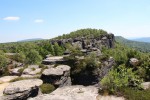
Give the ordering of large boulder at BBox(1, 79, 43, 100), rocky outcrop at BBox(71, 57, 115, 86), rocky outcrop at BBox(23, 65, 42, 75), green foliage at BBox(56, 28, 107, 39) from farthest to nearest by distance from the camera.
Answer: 1. green foliage at BBox(56, 28, 107, 39)
2. rocky outcrop at BBox(71, 57, 115, 86)
3. rocky outcrop at BBox(23, 65, 42, 75)
4. large boulder at BBox(1, 79, 43, 100)

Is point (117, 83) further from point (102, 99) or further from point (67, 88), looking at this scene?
point (67, 88)

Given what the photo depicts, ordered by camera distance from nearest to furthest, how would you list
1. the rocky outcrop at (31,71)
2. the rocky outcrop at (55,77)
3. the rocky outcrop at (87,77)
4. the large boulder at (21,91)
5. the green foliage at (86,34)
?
the large boulder at (21,91) < the rocky outcrop at (55,77) < the rocky outcrop at (31,71) < the rocky outcrop at (87,77) < the green foliage at (86,34)

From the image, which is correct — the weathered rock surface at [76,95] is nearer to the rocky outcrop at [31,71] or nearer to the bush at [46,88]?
the bush at [46,88]

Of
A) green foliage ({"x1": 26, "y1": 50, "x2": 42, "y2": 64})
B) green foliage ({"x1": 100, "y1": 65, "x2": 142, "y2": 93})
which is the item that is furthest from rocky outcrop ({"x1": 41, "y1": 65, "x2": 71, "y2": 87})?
green foliage ({"x1": 26, "y1": 50, "x2": 42, "y2": 64})

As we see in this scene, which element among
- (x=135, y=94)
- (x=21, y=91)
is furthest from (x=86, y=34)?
(x=21, y=91)

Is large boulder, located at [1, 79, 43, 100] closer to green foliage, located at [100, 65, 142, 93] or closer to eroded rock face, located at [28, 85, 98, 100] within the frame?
eroded rock face, located at [28, 85, 98, 100]

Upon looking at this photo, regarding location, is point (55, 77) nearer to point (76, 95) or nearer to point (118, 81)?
point (76, 95)

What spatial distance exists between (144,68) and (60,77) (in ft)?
69.8

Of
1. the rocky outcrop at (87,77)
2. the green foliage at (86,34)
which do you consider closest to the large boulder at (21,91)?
the rocky outcrop at (87,77)

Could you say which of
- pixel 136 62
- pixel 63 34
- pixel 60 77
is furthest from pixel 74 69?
pixel 63 34

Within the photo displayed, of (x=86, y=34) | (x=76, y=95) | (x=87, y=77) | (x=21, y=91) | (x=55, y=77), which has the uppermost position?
(x=86, y=34)

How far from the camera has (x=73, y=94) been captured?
22.2 m

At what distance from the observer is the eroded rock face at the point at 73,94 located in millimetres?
21047

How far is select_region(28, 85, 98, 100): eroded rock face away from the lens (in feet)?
69.1
